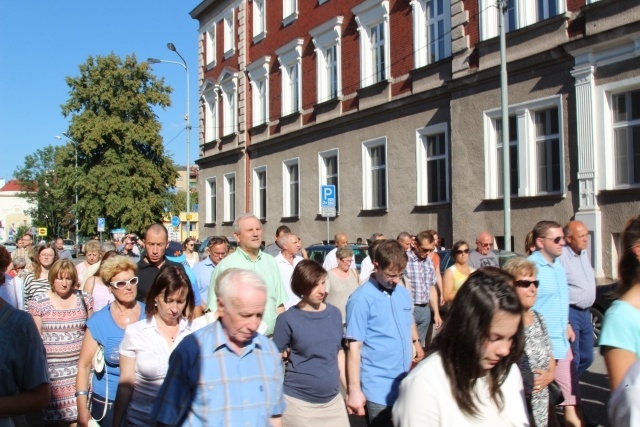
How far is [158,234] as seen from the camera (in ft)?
23.6

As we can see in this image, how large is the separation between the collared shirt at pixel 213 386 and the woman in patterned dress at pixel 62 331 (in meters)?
2.97

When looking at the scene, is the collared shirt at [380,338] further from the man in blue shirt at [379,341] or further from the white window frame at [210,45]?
the white window frame at [210,45]

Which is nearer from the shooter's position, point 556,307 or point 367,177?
point 556,307

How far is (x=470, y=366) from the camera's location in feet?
9.14

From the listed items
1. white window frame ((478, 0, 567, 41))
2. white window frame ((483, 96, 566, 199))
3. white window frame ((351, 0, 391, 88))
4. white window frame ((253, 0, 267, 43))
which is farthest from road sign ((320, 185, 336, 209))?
white window frame ((253, 0, 267, 43))

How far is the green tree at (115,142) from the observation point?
158ft

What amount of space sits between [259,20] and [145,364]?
32385mm

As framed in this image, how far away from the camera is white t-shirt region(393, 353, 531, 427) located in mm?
2725

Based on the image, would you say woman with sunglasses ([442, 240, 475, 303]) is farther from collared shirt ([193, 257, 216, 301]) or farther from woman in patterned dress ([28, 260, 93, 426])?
woman in patterned dress ([28, 260, 93, 426])

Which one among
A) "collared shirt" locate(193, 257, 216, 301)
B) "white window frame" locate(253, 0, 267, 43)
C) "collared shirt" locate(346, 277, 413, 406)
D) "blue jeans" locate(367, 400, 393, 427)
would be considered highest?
"white window frame" locate(253, 0, 267, 43)

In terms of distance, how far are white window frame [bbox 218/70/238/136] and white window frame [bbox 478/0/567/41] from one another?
18673mm

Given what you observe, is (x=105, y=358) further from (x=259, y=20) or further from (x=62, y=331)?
(x=259, y=20)

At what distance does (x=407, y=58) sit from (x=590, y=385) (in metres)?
16.5

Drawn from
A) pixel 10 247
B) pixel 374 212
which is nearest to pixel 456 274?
pixel 374 212
